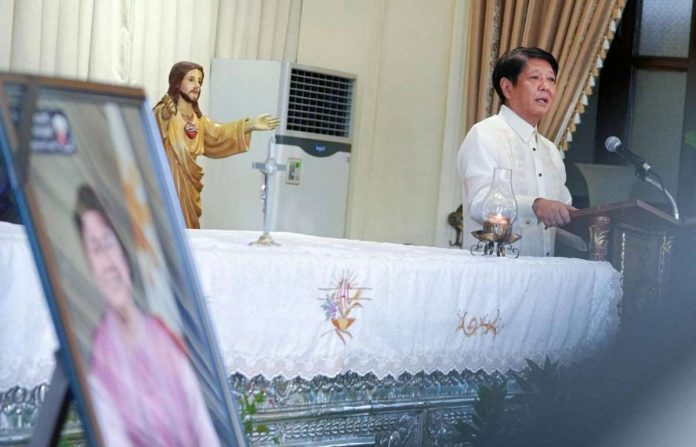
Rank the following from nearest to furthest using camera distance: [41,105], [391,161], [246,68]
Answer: [41,105] < [246,68] < [391,161]

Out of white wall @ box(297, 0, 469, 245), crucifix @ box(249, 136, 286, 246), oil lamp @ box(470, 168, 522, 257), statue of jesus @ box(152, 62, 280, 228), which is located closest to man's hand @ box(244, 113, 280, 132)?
statue of jesus @ box(152, 62, 280, 228)

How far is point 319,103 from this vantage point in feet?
23.5

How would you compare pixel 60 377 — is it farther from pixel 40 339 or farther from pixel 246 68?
pixel 246 68

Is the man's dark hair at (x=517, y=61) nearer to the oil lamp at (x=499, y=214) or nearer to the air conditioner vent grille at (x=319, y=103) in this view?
the oil lamp at (x=499, y=214)

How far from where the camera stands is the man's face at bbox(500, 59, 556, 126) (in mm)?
4402

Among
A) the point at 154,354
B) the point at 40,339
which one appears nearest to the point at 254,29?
the point at 40,339

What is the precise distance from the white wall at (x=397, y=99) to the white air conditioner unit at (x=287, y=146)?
10.2 inches

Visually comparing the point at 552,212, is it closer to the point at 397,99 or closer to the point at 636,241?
the point at 636,241

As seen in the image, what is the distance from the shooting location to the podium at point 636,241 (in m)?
4.03

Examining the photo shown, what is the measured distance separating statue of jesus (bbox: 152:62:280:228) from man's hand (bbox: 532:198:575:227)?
5.69 ft

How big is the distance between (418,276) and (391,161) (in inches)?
Result: 159

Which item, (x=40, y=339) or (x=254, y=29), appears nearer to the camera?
(x=40, y=339)

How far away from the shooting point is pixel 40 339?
2.60m

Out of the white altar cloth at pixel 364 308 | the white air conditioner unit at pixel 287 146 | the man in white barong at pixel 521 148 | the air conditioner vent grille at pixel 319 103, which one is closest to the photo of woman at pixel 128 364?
the white altar cloth at pixel 364 308
